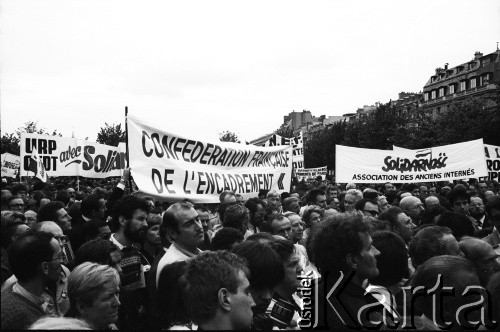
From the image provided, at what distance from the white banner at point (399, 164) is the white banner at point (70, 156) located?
20.0 feet

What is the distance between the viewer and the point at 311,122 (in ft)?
428

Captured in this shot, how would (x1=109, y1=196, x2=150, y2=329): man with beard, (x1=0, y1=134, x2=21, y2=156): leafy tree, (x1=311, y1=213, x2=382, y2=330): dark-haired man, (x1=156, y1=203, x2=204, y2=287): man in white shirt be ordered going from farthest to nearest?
(x1=0, y1=134, x2=21, y2=156): leafy tree < (x1=156, y1=203, x2=204, y2=287): man in white shirt < (x1=109, y1=196, x2=150, y2=329): man with beard < (x1=311, y1=213, x2=382, y2=330): dark-haired man

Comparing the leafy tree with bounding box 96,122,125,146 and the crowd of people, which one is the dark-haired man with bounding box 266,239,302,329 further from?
the leafy tree with bounding box 96,122,125,146

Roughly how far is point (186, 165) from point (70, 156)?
8.55 metres

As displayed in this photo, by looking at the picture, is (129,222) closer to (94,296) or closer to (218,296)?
(94,296)

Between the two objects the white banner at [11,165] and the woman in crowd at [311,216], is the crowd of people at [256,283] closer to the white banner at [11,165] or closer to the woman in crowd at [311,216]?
the woman in crowd at [311,216]

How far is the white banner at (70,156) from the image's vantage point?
13445 mm

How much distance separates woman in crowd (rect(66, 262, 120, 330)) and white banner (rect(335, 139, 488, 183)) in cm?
1164

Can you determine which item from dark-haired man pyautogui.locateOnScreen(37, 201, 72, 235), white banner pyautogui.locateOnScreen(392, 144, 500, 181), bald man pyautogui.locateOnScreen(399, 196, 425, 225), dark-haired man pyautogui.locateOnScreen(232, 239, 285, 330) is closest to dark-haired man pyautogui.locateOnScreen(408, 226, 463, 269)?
dark-haired man pyautogui.locateOnScreen(232, 239, 285, 330)

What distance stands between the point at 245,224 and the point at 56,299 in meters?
2.35

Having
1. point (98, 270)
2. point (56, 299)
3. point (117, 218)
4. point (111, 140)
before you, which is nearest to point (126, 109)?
point (117, 218)

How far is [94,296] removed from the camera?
329cm

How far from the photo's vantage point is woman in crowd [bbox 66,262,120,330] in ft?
10.8

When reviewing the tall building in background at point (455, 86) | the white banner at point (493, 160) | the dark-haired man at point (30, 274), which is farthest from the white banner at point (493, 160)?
the tall building in background at point (455, 86)
